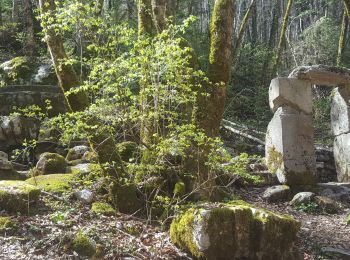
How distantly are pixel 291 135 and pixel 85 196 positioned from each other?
15.9 feet

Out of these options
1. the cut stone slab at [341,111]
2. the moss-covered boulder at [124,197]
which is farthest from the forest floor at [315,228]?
the cut stone slab at [341,111]

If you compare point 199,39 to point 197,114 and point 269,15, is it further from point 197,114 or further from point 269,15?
point 269,15

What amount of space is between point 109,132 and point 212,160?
1.45m

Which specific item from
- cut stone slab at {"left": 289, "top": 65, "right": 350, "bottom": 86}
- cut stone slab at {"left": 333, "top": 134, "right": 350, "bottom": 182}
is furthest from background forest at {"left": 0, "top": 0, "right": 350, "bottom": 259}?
cut stone slab at {"left": 289, "top": 65, "right": 350, "bottom": 86}

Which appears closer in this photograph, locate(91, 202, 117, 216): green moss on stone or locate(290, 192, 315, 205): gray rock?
locate(91, 202, 117, 216): green moss on stone

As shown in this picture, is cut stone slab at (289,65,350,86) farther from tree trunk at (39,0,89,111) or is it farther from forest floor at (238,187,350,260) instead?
tree trunk at (39,0,89,111)

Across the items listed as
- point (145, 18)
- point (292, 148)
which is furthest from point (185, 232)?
point (292, 148)

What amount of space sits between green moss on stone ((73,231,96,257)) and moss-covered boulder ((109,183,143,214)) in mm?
1161

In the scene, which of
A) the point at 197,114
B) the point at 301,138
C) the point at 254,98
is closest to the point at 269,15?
the point at 254,98

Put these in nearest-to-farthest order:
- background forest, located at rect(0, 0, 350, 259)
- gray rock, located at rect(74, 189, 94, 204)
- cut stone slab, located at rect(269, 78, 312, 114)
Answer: background forest, located at rect(0, 0, 350, 259)
gray rock, located at rect(74, 189, 94, 204)
cut stone slab, located at rect(269, 78, 312, 114)

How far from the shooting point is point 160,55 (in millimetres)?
4758

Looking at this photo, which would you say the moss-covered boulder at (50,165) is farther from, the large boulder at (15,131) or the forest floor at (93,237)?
the large boulder at (15,131)

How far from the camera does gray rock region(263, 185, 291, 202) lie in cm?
790

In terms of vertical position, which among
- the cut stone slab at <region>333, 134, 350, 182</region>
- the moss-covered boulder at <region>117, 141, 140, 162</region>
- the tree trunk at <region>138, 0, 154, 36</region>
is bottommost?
the cut stone slab at <region>333, 134, 350, 182</region>
